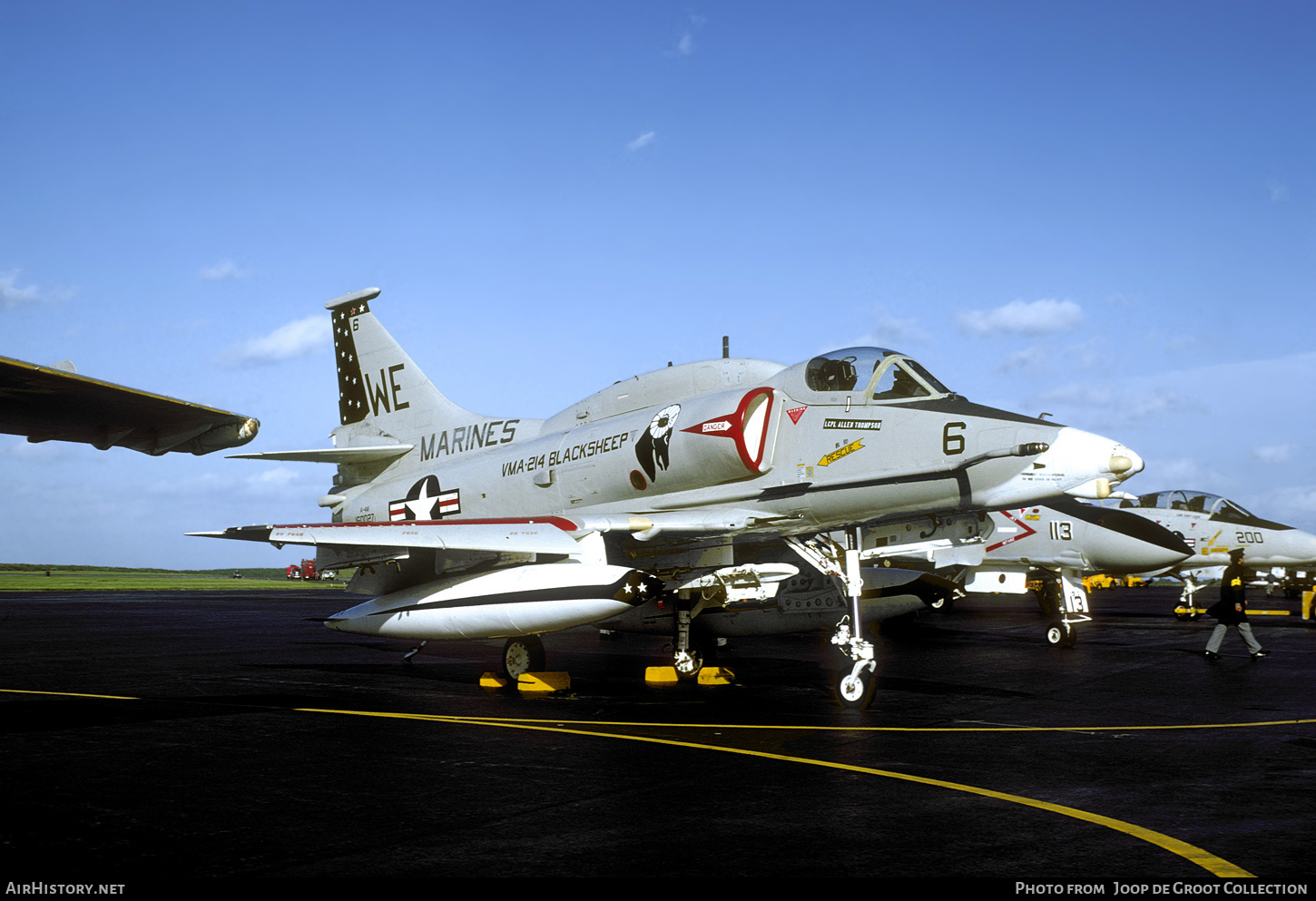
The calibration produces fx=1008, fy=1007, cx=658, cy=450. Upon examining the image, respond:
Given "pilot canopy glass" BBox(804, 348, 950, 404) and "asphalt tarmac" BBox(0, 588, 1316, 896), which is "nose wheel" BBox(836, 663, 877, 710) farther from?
"pilot canopy glass" BBox(804, 348, 950, 404)

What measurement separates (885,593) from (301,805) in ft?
48.0

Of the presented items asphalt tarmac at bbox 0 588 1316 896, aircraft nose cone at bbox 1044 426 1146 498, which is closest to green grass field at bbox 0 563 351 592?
asphalt tarmac at bbox 0 588 1316 896

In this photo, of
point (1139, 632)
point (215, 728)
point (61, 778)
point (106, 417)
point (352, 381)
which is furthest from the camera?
point (1139, 632)

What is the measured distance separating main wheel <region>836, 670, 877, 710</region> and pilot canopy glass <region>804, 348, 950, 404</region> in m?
3.03

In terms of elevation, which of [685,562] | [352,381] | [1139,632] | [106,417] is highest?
[352,381]

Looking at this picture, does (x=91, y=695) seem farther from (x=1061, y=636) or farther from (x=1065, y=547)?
(x=1065, y=547)

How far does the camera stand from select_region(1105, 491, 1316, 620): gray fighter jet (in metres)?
26.8

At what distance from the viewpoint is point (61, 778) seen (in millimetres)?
6934

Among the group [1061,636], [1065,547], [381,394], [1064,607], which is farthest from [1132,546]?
[381,394]

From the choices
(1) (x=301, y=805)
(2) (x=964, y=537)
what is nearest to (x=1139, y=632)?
(2) (x=964, y=537)

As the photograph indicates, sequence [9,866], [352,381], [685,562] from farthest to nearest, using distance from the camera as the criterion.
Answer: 1. [352,381]
2. [685,562]
3. [9,866]

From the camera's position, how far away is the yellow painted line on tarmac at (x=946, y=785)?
4966mm

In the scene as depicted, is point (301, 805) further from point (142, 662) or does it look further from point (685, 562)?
point (142, 662)

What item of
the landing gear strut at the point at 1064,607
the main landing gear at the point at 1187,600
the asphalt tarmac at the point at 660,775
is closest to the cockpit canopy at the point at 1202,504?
the main landing gear at the point at 1187,600
